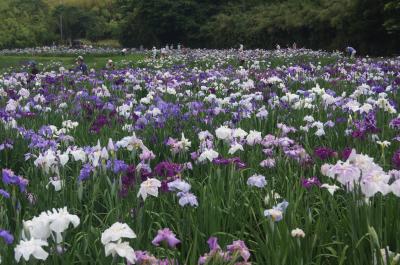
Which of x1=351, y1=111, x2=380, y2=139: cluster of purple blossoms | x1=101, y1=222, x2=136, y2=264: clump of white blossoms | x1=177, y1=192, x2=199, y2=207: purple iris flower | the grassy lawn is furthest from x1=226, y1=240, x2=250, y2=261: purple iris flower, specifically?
the grassy lawn

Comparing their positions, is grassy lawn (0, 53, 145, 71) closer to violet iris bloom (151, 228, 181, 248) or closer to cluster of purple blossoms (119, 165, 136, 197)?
cluster of purple blossoms (119, 165, 136, 197)

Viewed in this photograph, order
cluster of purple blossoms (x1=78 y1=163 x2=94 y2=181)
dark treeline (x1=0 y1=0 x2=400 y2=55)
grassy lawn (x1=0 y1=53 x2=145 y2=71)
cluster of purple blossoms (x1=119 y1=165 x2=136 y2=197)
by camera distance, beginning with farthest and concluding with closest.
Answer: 1. grassy lawn (x1=0 y1=53 x2=145 y2=71)
2. dark treeline (x1=0 y1=0 x2=400 y2=55)
3. cluster of purple blossoms (x1=78 y1=163 x2=94 y2=181)
4. cluster of purple blossoms (x1=119 y1=165 x2=136 y2=197)

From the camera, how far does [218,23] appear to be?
37250 millimetres

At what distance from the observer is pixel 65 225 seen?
1750mm

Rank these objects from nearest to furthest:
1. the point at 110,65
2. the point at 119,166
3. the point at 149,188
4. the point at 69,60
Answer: the point at 149,188, the point at 119,166, the point at 110,65, the point at 69,60

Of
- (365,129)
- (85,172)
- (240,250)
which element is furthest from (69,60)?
(240,250)

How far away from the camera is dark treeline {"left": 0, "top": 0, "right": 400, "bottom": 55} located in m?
21.0

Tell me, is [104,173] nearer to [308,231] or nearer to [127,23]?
[308,231]

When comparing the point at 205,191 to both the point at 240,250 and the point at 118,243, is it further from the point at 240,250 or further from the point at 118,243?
the point at 118,243

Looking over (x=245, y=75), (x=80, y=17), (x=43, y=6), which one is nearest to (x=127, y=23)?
(x=80, y=17)

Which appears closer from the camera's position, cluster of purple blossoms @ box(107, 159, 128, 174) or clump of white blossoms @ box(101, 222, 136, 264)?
clump of white blossoms @ box(101, 222, 136, 264)

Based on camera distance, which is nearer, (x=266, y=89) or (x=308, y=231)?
(x=308, y=231)

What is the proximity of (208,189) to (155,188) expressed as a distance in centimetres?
55

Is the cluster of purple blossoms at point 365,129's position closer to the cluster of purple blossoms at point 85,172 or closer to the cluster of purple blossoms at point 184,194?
the cluster of purple blossoms at point 184,194
